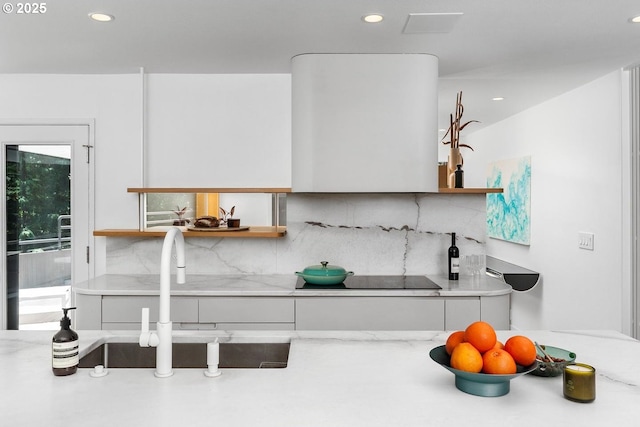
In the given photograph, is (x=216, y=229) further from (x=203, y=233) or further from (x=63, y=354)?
(x=63, y=354)

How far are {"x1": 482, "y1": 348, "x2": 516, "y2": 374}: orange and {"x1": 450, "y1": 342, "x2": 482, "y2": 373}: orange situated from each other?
0.02m

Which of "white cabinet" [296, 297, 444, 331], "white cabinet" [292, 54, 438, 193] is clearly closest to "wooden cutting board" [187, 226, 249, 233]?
"white cabinet" [292, 54, 438, 193]

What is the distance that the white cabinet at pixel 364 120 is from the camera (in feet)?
10.2

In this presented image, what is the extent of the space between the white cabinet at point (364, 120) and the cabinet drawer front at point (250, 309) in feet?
2.43

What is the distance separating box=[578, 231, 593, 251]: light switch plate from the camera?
148 inches

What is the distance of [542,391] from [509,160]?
4.41 meters

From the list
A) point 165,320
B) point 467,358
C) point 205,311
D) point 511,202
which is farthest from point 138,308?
point 511,202

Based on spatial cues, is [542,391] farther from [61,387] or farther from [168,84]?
[168,84]

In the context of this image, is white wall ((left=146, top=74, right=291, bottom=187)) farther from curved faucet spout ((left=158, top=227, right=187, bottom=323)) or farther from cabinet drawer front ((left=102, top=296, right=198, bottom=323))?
curved faucet spout ((left=158, top=227, right=187, bottom=323))

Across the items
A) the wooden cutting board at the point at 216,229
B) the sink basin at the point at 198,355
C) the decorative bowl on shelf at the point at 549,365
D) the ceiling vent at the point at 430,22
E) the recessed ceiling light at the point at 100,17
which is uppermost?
the ceiling vent at the point at 430,22

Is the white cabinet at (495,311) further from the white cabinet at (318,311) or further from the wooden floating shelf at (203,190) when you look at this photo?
the wooden floating shelf at (203,190)

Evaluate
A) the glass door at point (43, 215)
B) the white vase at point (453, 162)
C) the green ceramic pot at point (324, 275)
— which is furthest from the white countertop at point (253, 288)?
the white vase at point (453, 162)

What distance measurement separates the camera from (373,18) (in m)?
2.50

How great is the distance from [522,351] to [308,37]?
6.82 feet
